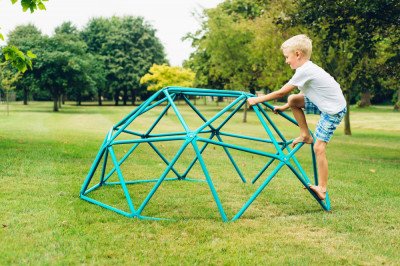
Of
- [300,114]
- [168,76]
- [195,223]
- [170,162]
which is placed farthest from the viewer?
[168,76]

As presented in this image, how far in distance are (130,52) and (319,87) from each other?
49841 mm

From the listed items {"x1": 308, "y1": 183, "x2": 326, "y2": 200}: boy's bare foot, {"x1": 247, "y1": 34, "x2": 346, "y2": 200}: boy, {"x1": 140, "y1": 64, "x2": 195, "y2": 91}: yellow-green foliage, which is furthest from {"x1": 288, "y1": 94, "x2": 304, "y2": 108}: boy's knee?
{"x1": 140, "y1": 64, "x2": 195, "y2": 91}: yellow-green foliage

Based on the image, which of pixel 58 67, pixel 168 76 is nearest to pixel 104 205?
pixel 168 76

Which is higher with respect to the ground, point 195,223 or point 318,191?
point 318,191

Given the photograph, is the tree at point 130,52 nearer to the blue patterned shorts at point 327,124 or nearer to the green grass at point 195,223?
the green grass at point 195,223

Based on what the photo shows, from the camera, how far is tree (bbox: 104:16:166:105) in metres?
51.1

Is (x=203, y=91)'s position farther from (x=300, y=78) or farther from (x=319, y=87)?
(x=319, y=87)

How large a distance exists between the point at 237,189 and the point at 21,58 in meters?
5.34

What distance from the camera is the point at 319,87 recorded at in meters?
4.53

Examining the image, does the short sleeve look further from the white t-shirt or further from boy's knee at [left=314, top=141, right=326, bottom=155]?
boy's knee at [left=314, top=141, right=326, bottom=155]

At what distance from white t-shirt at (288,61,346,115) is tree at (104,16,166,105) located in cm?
4722

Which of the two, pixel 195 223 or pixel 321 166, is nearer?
pixel 195 223

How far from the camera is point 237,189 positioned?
A: 6.11 meters

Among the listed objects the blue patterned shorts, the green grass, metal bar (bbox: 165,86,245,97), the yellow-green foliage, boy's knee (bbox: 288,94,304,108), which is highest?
the yellow-green foliage
